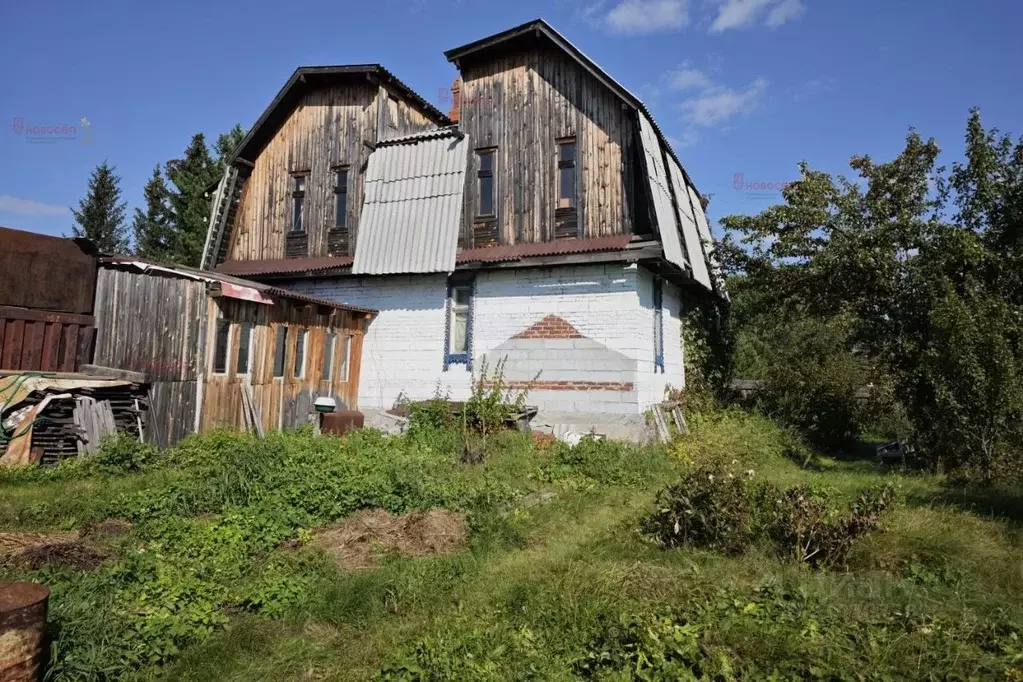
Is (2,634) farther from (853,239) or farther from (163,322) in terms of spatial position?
(853,239)

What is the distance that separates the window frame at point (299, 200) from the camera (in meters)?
15.7

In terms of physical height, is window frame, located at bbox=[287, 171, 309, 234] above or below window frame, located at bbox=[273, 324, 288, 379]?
above

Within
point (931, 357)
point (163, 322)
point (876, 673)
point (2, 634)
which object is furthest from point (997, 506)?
point (163, 322)

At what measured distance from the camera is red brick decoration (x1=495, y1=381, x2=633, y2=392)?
12.0 metres

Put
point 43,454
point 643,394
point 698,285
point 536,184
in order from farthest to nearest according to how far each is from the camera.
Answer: point 698,285, point 536,184, point 643,394, point 43,454

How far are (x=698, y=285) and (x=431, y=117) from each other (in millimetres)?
7819

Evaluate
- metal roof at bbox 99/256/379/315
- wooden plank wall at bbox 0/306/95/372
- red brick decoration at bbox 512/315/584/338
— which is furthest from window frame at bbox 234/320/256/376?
red brick decoration at bbox 512/315/584/338

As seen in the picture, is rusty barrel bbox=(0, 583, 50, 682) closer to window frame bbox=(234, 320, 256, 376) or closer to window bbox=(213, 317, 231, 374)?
window bbox=(213, 317, 231, 374)

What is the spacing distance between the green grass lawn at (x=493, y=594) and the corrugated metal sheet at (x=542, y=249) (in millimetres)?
5704

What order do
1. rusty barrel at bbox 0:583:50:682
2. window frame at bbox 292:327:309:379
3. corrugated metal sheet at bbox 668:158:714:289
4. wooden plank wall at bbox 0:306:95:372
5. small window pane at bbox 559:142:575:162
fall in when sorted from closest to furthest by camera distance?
rusty barrel at bbox 0:583:50:682, wooden plank wall at bbox 0:306:95:372, window frame at bbox 292:327:309:379, small window pane at bbox 559:142:575:162, corrugated metal sheet at bbox 668:158:714:289

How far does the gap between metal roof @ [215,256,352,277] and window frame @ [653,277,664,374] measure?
6872mm

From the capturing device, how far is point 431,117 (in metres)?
16.0

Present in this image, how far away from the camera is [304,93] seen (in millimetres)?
16000

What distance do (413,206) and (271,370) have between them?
482 centimetres
